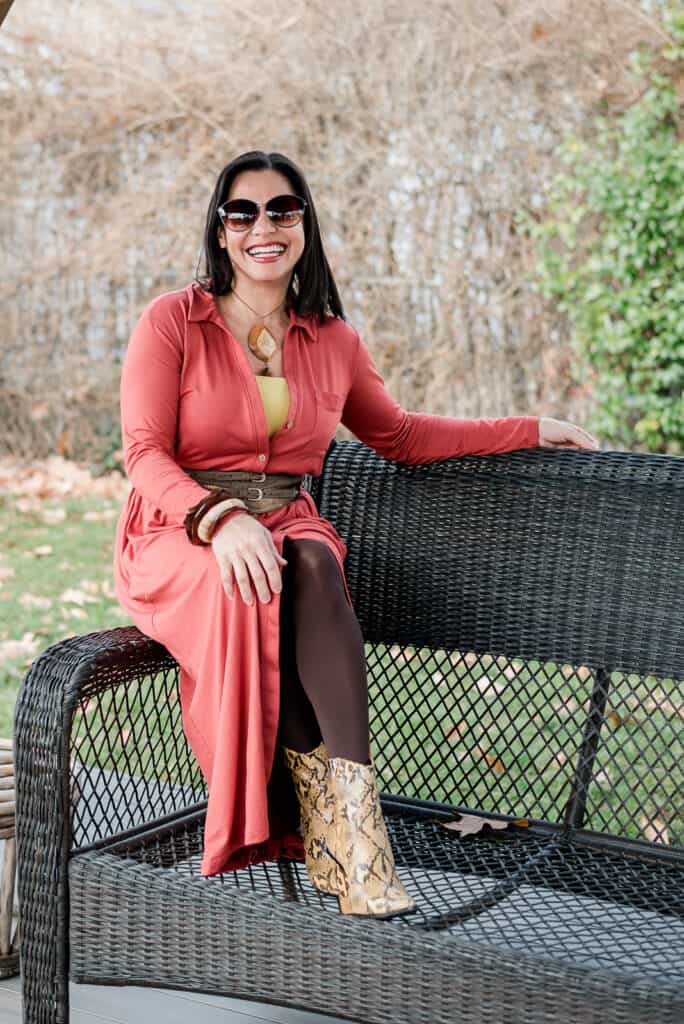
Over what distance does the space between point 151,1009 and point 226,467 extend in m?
1.04

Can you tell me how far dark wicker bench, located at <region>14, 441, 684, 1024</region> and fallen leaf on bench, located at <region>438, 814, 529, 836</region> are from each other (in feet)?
0.05

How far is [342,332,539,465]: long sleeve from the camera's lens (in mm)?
2678

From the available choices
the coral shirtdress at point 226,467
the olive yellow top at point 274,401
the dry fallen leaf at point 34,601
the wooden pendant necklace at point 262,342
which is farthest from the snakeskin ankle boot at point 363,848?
the dry fallen leaf at point 34,601

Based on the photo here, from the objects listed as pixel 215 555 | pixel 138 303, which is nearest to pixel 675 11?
pixel 138 303

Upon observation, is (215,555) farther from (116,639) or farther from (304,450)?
(304,450)

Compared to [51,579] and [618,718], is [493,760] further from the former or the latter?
[51,579]

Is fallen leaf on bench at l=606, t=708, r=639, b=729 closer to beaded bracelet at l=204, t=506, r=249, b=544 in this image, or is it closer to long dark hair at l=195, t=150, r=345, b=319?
beaded bracelet at l=204, t=506, r=249, b=544

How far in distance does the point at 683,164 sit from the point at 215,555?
4.01 m

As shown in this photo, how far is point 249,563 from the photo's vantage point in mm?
2244

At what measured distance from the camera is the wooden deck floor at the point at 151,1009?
100 inches

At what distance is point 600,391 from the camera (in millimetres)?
6098

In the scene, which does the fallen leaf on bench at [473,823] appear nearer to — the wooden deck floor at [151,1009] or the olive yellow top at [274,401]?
the wooden deck floor at [151,1009]

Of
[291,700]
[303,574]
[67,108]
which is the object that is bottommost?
[291,700]

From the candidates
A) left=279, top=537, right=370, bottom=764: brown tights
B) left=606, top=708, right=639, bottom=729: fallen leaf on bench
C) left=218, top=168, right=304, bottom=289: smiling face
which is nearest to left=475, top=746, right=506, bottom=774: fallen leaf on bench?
left=606, top=708, right=639, bottom=729: fallen leaf on bench
